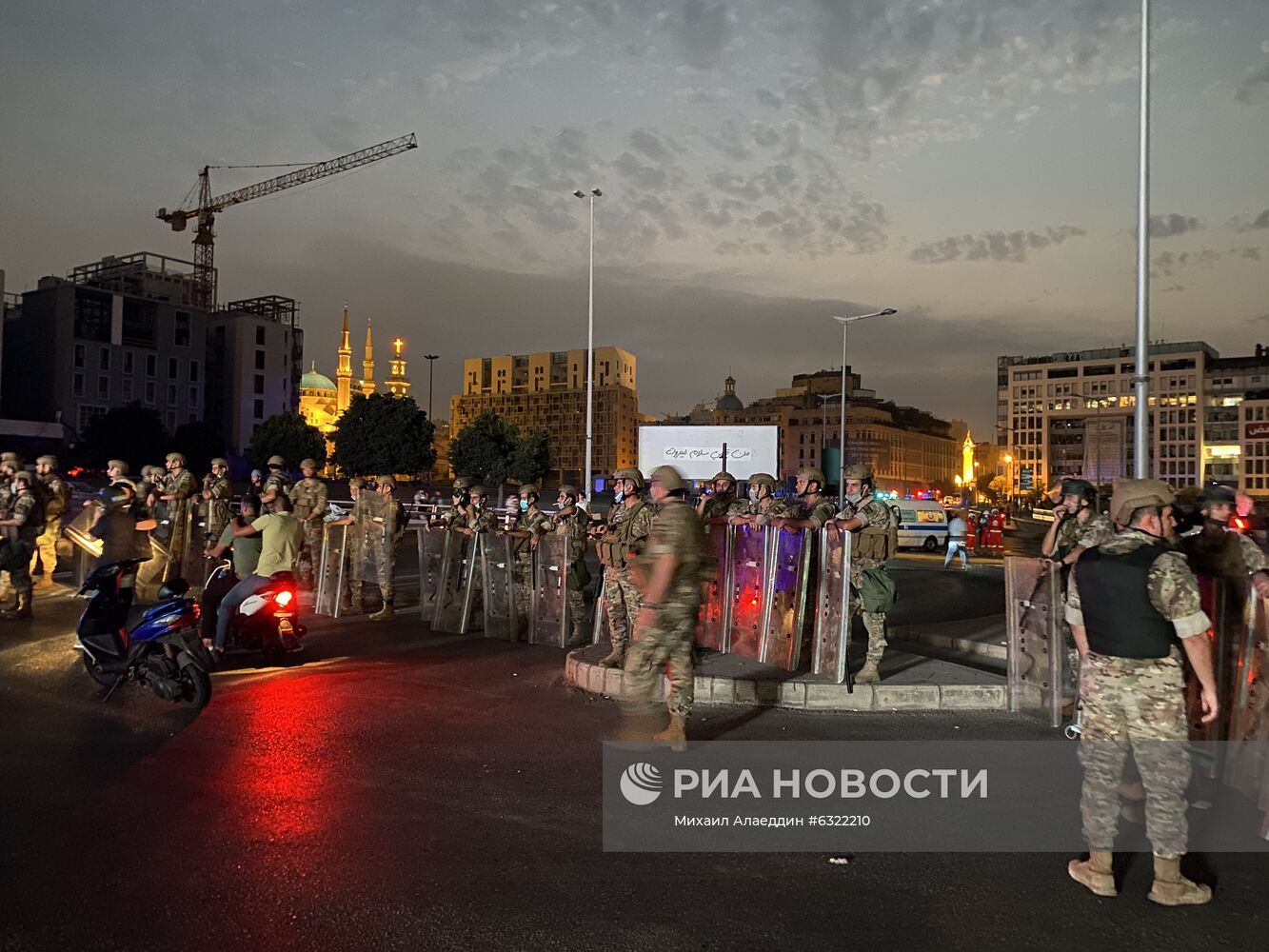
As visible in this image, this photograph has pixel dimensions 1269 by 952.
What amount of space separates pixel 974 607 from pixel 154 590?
12.7 meters

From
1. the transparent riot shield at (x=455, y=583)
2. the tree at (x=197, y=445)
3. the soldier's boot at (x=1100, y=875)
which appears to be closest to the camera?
the soldier's boot at (x=1100, y=875)

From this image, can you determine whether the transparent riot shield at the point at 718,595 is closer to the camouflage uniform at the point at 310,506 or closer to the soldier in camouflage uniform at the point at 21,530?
the camouflage uniform at the point at 310,506

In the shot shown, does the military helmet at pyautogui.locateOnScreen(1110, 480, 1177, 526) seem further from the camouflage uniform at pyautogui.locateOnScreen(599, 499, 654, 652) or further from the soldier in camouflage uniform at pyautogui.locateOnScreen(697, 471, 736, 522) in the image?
the soldier in camouflage uniform at pyautogui.locateOnScreen(697, 471, 736, 522)

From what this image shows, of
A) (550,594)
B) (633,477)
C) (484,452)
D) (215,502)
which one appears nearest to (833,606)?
(633,477)

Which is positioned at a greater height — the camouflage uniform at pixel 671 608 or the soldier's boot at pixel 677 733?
the camouflage uniform at pixel 671 608

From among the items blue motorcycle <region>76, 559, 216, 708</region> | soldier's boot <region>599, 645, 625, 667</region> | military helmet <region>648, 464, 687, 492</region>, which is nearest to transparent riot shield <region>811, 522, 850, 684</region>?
soldier's boot <region>599, 645, 625, 667</region>

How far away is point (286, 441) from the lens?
81688 millimetres

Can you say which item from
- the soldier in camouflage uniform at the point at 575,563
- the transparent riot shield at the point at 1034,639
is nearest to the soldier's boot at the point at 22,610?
the soldier in camouflage uniform at the point at 575,563

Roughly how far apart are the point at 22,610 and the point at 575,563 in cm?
709

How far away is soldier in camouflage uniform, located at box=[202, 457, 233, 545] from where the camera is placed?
14914 millimetres

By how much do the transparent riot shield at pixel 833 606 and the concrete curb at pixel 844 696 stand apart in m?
0.24

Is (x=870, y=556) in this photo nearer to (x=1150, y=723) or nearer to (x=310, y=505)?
(x=1150, y=723)

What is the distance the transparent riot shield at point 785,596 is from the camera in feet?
28.2

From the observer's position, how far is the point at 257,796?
5469 mm
